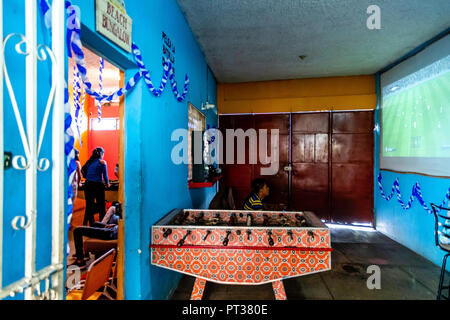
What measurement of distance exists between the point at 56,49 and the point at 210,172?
9.60 ft

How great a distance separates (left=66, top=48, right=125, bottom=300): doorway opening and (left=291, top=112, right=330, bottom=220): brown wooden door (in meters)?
3.69

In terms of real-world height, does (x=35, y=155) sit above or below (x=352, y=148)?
below

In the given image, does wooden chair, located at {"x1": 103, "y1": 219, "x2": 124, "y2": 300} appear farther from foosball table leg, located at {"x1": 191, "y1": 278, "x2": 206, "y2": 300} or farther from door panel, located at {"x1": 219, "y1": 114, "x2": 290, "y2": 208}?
door panel, located at {"x1": 219, "y1": 114, "x2": 290, "y2": 208}

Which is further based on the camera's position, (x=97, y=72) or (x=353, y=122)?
(x=353, y=122)

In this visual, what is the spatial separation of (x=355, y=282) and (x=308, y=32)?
132 inches

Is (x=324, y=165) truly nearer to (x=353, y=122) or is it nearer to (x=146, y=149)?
(x=353, y=122)

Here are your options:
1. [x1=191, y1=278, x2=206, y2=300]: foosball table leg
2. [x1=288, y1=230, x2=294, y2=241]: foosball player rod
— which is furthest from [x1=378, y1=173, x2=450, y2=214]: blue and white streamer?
[x1=191, y1=278, x2=206, y2=300]: foosball table leg

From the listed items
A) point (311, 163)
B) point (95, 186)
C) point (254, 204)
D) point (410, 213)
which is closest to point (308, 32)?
point (254, 204)

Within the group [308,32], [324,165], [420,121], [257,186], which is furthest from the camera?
[324,165]

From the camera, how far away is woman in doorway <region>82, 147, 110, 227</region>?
4315mm

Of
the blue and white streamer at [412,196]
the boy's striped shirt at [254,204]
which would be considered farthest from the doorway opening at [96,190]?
the blue and white streamer at [412,196]

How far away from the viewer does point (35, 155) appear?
0.85 m

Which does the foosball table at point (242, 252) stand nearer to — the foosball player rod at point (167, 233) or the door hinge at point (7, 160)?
the foosball player rod at point (167, 233)

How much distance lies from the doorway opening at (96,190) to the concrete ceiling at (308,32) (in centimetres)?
155
